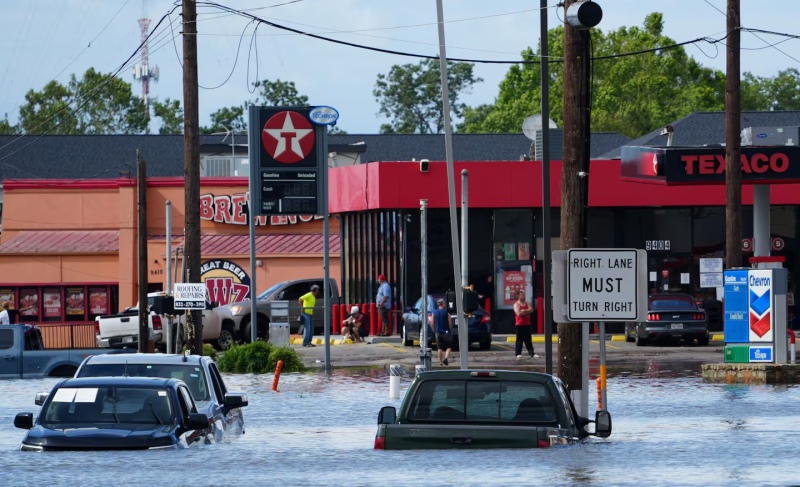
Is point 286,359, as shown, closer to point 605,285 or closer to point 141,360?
point 141,360

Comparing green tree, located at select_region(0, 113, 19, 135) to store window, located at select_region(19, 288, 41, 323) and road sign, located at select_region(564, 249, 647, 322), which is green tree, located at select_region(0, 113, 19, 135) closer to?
store window, located at select_region(19, 288, 41, 323)

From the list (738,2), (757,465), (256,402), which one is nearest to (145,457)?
(757,465)

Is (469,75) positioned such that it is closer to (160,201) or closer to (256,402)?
(160,201)

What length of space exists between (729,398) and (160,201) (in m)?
34.4

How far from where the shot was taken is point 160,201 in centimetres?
5706

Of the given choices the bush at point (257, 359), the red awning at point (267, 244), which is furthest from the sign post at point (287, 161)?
the red awning at point (267, 244)

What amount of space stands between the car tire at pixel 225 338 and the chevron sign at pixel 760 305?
55.5ft

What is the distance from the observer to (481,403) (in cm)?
1358

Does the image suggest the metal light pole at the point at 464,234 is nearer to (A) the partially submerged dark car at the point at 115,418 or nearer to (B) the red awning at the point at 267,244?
(B) the red awning at the point at 267,244

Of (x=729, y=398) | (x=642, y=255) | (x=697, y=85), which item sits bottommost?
(x=729, y=398)

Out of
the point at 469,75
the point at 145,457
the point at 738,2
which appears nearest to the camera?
the point at 145,457

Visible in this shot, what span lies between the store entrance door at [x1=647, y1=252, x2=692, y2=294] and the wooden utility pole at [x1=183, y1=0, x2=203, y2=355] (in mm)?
20348

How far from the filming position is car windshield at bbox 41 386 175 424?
15164 millimetres

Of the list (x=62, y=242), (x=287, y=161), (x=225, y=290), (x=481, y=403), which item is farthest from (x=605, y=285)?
(x=62, y=242)
